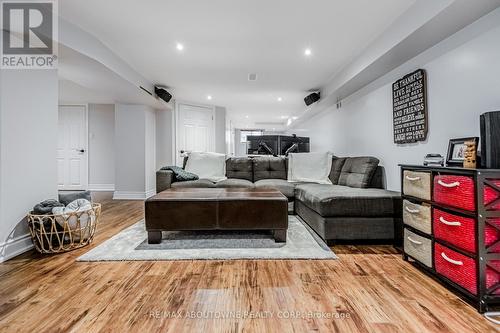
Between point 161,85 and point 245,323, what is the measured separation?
175 inches

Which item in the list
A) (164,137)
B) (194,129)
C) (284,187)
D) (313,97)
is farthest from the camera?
(194,129)

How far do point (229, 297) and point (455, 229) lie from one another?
1429 mm

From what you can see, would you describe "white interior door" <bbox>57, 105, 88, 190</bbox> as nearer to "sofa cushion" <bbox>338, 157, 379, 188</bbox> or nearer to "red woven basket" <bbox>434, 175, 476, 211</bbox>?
"sofa cushion" <bbox>338, 157, 379, 188</bbox>

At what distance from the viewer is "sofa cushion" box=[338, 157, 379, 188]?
2.90 metres

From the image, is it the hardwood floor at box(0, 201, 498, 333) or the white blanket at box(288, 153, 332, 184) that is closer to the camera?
the hardwood floor at box(0, 201, 498, 333)

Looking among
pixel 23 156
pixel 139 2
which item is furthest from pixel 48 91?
pixel 139 2

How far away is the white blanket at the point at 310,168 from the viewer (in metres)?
3.63

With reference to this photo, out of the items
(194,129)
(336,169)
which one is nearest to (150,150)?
(194,129)

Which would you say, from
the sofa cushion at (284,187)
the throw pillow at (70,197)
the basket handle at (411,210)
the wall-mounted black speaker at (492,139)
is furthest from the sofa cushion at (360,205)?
the throw pillow at (70,197)

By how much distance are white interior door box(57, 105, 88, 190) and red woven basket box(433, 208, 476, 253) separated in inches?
269

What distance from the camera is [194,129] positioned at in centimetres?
611

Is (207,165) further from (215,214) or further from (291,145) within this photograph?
(215,214)

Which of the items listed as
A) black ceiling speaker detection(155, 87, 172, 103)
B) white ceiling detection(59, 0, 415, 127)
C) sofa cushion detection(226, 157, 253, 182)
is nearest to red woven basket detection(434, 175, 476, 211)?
white ceiling detection(59, 0, 415, 127)

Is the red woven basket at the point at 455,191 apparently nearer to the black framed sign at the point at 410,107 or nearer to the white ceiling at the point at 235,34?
the black framed sign at the point at 410,107
